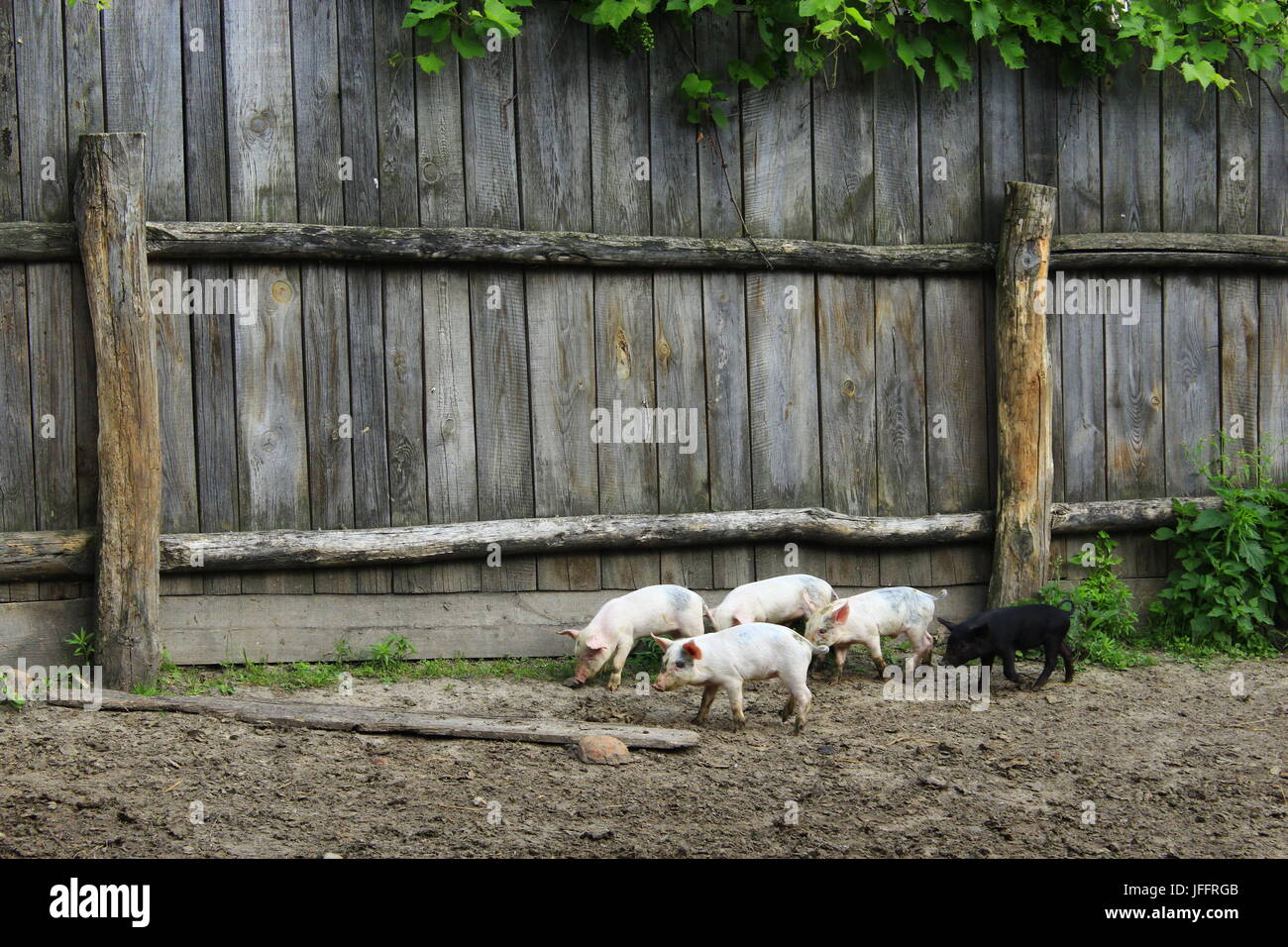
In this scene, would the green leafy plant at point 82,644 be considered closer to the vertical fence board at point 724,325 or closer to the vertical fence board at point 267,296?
the vertical fence board at point 267,296

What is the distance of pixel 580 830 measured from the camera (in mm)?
4031

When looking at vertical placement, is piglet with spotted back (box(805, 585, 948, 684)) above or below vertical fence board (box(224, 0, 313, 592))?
below

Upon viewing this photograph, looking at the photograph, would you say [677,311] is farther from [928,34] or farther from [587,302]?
[928,34]

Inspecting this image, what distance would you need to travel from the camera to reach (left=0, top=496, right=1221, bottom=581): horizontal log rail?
5.68 metres

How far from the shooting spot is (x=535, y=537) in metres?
6.22

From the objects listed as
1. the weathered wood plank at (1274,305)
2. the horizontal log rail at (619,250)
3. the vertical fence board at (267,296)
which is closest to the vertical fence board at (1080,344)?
the horizontal log rail at (619,250)

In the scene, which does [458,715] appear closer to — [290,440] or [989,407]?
[290,440]

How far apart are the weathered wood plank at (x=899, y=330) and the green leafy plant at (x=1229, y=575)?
5.14 ft

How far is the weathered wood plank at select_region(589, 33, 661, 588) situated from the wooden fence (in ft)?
0.05

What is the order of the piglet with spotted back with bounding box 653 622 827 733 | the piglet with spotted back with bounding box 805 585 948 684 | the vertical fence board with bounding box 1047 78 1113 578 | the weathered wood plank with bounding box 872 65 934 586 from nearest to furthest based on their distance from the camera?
the piglet with spotted back with bounding box 653 622 827 733 → the piglet with spotted back with bounding box 805 585 948 684 → the weathered wood plank with bounding box 872 65 934 586 → the vertical fence board with bounding box 1047 78 1113 578

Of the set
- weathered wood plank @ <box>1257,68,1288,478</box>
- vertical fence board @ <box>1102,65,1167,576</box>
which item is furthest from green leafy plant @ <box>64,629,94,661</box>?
weathered wood plank @ <box>1257,68,1288,478</box>

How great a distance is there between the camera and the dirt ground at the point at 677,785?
12.9 feet

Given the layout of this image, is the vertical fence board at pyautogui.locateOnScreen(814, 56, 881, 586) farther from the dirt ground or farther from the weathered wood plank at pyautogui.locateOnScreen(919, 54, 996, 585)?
the dirt ground

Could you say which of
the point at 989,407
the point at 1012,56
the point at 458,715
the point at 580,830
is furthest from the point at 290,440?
the point at 1012,56
